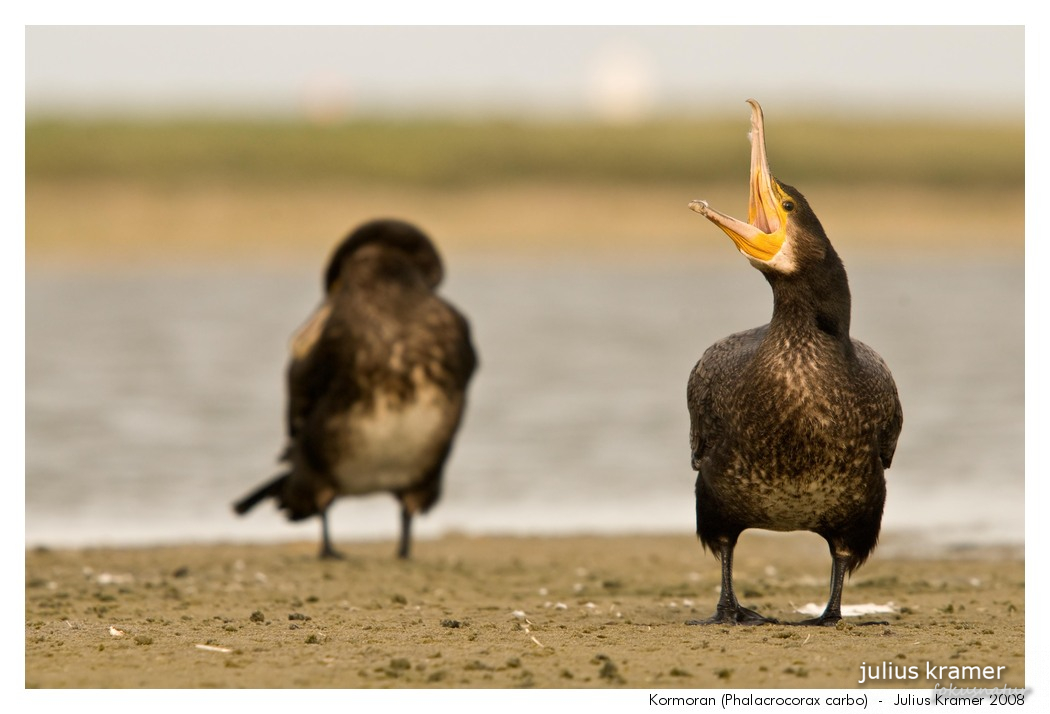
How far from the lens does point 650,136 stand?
135 ft

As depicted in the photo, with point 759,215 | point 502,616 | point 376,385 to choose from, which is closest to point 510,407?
point 376,385

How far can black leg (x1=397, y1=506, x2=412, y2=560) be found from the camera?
9.73 metres

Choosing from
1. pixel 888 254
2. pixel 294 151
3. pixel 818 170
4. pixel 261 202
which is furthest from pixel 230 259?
pixel 818 170

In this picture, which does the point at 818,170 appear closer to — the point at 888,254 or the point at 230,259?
the point at 888,254

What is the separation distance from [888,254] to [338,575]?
24207 millimetres

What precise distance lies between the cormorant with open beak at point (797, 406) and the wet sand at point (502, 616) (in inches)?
18.1

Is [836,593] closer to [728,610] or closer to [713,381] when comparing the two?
[728,610]

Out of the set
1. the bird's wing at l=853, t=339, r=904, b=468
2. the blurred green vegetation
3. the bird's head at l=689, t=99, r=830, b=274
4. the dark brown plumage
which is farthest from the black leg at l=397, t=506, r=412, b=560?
the blurred green vegetation

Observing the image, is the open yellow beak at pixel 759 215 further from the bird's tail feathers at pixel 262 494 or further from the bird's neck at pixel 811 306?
the bird's tail feathers at pixel 262 494

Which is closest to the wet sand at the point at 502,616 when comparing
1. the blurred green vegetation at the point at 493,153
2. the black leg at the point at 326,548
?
the black leg at the point at 326,548

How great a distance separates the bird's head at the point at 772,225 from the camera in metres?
6.32

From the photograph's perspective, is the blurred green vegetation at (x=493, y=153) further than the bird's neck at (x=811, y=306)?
Yes

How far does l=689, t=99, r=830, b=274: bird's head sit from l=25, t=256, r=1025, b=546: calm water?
4172mm

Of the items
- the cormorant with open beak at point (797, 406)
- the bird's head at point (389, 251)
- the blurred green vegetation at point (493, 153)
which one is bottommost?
the cormorant with open beak at point (797, 406)
